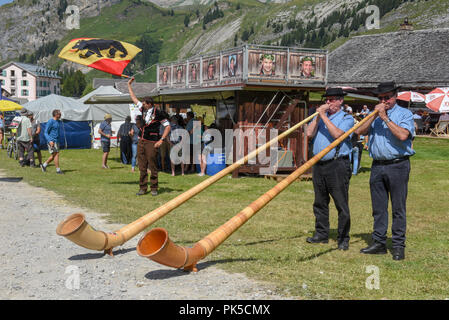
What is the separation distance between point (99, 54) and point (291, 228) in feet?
22.0

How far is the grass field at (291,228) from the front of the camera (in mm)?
5004

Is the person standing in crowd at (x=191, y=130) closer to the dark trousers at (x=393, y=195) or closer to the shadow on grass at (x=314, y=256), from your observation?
the shadow on grass at (x=314, y=256)

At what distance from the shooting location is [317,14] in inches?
7638

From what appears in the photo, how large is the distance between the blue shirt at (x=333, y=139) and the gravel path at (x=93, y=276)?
209 cm

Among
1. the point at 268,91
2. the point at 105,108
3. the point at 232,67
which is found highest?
the point at 232,67

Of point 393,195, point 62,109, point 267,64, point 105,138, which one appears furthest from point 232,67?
point 62,109

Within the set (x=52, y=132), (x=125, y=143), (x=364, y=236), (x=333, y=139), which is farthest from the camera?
(x=125, y=143)

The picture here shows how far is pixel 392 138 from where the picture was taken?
6000mm

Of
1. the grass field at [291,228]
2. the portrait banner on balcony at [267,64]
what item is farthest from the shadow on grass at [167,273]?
the portrait banner on balcony at [267,64]

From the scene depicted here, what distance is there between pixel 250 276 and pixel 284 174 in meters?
9.78

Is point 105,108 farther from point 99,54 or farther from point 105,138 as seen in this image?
point 99,54

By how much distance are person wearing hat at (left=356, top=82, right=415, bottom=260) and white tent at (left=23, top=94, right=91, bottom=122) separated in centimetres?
2306
